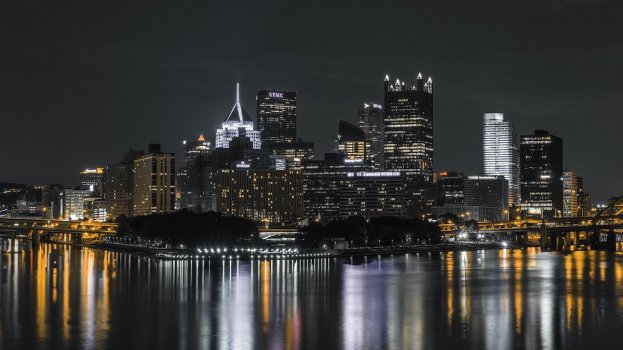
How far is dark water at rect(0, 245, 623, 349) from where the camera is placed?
51.6 metres

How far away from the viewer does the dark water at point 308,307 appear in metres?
51.6

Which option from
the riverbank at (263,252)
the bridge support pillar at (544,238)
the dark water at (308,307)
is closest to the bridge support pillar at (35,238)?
the riverbank at (263,252)

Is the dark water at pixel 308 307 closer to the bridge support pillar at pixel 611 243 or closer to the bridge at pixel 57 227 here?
the bridge support pillar at pixel 611 243

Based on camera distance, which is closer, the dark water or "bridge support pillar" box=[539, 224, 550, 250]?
the dark water

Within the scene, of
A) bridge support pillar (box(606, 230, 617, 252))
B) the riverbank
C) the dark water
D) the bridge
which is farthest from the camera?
the bridge

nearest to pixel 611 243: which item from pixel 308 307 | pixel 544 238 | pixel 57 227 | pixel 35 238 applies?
pixel 544 238

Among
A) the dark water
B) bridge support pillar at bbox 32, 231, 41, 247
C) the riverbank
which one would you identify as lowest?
the dark water

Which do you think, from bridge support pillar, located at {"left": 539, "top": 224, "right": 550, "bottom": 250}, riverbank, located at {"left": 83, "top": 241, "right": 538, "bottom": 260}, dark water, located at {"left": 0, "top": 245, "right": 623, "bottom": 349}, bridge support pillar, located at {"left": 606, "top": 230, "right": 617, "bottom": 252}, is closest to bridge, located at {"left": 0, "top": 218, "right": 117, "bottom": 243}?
riverbank, located at {"left": 83, "top": 241, "right": 538, "bottom": 260}

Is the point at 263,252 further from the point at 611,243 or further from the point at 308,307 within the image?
the point at 611,243

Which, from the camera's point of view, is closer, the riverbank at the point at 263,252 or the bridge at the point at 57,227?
the riverbank at the point at 263,252

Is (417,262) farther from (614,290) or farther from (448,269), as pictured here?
(614,290)

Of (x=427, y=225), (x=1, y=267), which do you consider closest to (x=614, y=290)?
(x=1, y=267)

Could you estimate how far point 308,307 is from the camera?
65.7 m

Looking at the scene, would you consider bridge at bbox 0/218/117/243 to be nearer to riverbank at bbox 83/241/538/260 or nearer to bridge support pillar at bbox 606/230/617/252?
riverbank at bbox 83/241/538/260
